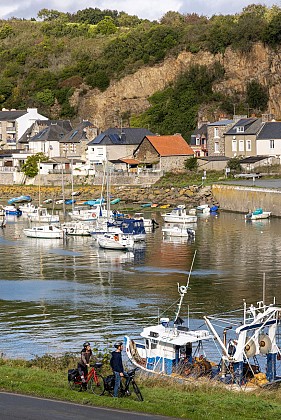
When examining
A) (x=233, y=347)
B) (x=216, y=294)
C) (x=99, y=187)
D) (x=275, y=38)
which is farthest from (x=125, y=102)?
(x=233, y=347)

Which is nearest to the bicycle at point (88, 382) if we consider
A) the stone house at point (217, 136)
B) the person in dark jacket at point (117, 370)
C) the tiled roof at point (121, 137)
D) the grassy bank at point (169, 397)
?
the grassy bank at point (169, 397)

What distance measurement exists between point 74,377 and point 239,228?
38969 millimetres

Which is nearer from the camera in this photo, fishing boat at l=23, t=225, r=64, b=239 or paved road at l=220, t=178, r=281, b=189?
fishing boat at l=23, t=225, r=64, b=239

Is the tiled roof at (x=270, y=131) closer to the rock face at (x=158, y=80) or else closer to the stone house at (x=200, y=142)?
the stone house at (x=200, y=142)

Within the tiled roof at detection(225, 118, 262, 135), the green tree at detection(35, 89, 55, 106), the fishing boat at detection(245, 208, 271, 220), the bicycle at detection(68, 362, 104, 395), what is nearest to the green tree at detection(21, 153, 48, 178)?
the tiled roof at detection(225, 118, 262, 135)

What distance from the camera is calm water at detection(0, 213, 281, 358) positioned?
92.5ft

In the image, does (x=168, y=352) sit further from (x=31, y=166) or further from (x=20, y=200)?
(x=31, y=166)

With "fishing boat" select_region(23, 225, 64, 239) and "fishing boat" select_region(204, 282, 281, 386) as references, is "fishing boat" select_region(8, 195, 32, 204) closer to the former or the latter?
"fishing boat" select_region(23, 225, 64, 239)

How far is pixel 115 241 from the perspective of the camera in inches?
1891

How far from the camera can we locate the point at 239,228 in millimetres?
55875

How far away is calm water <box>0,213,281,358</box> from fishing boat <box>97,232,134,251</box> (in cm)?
58

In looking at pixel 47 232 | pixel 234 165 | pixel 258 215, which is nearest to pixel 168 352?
pixel 47 232

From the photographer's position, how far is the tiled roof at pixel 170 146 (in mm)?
80812

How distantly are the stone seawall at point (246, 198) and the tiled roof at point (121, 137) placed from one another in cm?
1688
